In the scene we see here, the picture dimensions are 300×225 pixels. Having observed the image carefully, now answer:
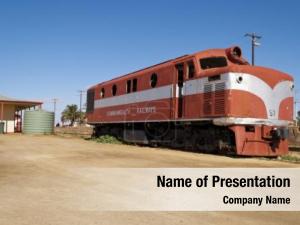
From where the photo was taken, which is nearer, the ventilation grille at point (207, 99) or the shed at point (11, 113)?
the ventilation grille at point (207, 99)

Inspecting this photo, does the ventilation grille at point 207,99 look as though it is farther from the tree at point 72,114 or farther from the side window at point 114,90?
the tree at point 72,114

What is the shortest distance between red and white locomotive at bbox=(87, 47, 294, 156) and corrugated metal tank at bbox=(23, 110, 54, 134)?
1990 cm

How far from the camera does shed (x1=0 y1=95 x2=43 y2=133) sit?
40.7m

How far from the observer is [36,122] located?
3953cm

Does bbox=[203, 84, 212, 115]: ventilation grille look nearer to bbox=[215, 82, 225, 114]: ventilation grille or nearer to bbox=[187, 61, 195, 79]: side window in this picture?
bbox=[215, 82, 225, 114]: ventilation grille

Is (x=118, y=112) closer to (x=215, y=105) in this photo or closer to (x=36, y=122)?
(x=215, y=105)

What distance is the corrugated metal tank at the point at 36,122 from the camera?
39.4 meters

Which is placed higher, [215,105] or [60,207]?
[215,105]

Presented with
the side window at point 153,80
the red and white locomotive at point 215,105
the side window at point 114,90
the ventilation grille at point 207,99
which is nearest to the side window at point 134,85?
the red and white locomotive at point 215,105

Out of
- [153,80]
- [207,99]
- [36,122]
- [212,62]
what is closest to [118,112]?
[153,80]

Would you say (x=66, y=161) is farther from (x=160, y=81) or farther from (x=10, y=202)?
(x=160, y=81)

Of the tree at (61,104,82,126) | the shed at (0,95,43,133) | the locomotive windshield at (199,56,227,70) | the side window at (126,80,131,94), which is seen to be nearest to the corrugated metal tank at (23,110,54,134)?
the shed at (0,95,43,133)

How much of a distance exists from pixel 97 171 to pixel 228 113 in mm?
6456

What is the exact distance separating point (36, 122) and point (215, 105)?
1061 inches
